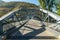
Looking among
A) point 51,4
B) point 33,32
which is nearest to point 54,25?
point 33,32

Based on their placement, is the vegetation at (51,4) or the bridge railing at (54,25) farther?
the vegetation at (51,4)

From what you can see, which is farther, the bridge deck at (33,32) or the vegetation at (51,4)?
the vegetation at (51,4)

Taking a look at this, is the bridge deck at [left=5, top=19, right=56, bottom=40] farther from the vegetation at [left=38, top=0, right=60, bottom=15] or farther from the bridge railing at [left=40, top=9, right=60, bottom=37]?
the vegetation at [left=38, top=0, right=60, bottom=15]

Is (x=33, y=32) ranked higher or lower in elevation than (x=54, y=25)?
lower

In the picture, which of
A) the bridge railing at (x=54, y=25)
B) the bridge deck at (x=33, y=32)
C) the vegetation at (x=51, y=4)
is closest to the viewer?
the bridge railing at (x=54, y=25)

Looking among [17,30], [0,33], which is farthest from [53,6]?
[0,33]

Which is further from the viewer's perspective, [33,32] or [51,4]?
[51,4]

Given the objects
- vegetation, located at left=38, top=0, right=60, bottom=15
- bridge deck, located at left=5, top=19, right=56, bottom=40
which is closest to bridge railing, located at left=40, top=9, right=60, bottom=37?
bridge deck, located at left=5, top=19, right=56, bottom=40

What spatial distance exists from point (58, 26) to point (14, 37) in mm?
1533

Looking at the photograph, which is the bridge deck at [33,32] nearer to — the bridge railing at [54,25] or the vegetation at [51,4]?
the bridge railing at [54,25]

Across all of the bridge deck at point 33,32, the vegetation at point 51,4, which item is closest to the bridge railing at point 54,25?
the bridge deck at point 33,32

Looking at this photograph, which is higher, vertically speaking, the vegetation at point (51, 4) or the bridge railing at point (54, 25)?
the vegetation at point (51, 4)

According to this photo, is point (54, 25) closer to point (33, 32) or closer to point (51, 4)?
point (33, 32)

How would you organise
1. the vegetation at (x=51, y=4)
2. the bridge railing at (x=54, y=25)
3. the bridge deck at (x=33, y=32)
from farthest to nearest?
the vegetation at (x=51, y=4), the bridge deck at (x=33, y=32), the bridge railing at (x=54, y=25)
